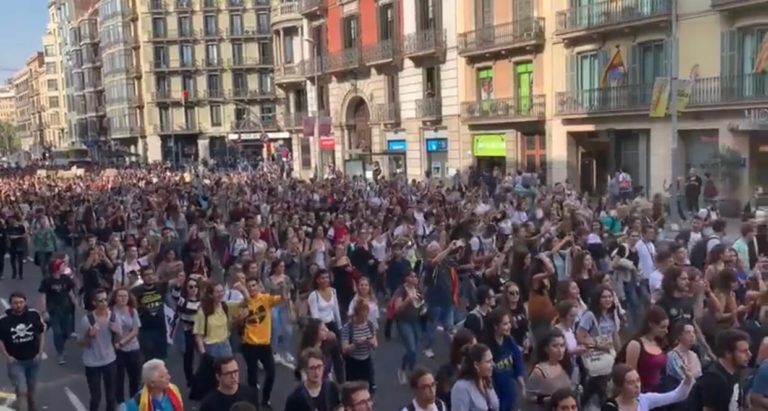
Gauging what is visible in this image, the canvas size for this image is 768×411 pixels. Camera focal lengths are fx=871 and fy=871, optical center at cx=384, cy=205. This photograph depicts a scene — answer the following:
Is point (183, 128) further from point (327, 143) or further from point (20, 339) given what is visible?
point (20, 339)

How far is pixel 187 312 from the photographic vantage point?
991 cm

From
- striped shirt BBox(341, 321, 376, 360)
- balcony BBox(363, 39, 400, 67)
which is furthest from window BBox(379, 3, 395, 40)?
striped shirt BBox(341, 321, 376, 360)

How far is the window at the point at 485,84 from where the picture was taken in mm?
34250

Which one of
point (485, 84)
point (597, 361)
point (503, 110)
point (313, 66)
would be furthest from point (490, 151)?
point (597, 361)

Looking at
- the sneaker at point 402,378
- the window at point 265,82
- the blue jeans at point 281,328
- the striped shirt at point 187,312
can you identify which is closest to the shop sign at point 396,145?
the blue jeans at point 281,328

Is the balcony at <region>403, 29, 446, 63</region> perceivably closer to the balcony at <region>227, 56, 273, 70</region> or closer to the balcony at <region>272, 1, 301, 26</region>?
the balcony at <region>272, 1, 301, 26</region>

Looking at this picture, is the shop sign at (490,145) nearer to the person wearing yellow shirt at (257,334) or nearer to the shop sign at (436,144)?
the shop sign at (436,144)

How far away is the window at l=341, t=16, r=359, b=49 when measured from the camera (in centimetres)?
4281

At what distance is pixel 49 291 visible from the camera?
38.1 ft

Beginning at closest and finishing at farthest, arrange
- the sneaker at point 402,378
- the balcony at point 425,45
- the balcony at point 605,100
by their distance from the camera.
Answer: the sneaker at point 402,378
the balcony at point 605,100
the balcony at point 425,45

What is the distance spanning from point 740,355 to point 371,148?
3751cm

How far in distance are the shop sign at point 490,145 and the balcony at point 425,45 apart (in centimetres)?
401

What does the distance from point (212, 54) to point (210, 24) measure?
104 inches

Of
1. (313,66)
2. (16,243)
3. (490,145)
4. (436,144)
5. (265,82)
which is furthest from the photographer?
(265,82)
